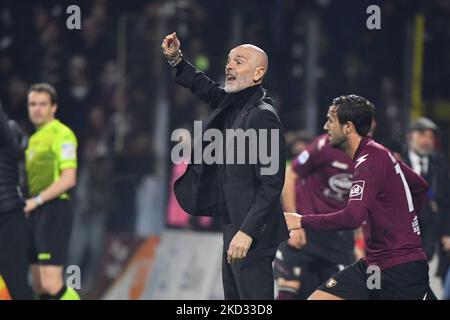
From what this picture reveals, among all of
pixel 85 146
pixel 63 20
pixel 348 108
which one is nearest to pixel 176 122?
pixel 85 146

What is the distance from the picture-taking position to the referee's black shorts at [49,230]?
25.0 ft

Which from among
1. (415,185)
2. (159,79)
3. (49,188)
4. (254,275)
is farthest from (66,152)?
(159,79)

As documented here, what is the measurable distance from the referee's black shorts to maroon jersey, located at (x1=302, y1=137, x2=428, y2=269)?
2.53 metres

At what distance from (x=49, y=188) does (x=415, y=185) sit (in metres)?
2.85

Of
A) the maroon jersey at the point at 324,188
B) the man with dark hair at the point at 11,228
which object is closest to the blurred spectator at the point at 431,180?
the maroon jersey at the point at 324,188

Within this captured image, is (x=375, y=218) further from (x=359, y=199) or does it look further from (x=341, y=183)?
(x=341, y=183)

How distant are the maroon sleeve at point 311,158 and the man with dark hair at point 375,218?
1.37 m

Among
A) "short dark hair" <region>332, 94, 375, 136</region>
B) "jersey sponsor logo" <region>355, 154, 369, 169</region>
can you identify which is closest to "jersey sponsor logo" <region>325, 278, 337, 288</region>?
"jersey sponsor logo" <region>355, 154, 369, 169</region>

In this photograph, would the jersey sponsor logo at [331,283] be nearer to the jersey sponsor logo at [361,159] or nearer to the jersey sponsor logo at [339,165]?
the jersey sponsor logo at [361,159]

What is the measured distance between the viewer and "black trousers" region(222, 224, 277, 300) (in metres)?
5.59

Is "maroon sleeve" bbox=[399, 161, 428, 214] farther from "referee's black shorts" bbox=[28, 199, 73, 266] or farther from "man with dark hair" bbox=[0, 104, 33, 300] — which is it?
"referee's black shorts" bbox=[28, 199, 73, 266]

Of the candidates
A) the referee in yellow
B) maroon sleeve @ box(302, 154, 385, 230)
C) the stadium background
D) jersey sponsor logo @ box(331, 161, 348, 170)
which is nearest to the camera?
maroon sleeve @ box(302, 154, 385, 230)

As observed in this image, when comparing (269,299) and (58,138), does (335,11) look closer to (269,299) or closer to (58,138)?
(58,138)

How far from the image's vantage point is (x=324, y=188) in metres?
7.61
